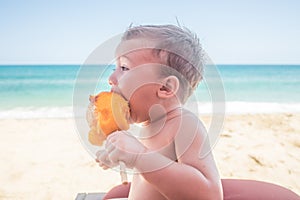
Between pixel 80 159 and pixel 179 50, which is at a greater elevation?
pixel 179 50

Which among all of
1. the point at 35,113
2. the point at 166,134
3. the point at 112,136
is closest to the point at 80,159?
the point at 166,134

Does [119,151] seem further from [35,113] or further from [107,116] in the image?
[35,113]

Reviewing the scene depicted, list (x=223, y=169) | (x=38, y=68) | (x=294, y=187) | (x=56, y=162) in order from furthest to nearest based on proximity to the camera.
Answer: (x=38, y=68)
(x=56, y=162)
(x=223, y=169)
(x=294, y=187)

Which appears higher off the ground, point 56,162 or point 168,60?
point 168,60

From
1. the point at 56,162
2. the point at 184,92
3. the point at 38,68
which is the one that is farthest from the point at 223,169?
the point at 38,68

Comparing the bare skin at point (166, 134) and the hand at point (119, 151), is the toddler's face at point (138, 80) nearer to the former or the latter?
the bare skin at point (166, 134)

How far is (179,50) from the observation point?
85 centimetres

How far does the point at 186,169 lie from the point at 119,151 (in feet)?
0.49

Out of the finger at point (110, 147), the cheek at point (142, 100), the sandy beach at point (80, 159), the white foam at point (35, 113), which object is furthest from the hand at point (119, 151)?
the white foam at point (35, 113)

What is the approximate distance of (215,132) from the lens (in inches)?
32.5

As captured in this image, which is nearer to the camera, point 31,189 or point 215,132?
point 215,132

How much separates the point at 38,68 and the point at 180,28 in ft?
60.2

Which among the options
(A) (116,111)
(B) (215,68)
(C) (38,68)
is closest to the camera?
(A) (116,111)

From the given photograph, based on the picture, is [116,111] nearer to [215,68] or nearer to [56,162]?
[215,68]
